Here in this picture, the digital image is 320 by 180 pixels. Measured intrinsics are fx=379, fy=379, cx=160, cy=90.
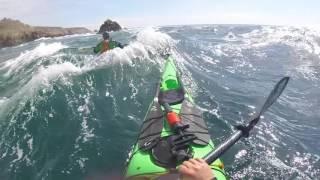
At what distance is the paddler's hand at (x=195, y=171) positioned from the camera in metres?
2.70

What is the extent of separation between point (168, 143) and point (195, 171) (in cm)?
323

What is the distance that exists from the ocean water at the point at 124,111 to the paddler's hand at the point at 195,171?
4.59m

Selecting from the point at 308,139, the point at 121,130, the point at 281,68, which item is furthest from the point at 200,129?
the point at 281,68

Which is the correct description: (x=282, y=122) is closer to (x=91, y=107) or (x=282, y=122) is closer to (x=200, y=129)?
(x=200, y=129)

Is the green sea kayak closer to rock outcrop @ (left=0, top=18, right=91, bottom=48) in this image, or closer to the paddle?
the paddle

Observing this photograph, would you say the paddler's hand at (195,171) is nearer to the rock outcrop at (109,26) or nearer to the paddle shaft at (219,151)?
the paddle shaft at (219,151)

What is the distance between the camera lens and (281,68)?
58.1 ft

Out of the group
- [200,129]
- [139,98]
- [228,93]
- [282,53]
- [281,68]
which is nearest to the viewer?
[200,129]

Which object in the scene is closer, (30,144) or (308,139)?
(30,144)

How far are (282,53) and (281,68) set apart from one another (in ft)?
14.9

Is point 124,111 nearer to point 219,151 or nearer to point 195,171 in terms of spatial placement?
point 219,151

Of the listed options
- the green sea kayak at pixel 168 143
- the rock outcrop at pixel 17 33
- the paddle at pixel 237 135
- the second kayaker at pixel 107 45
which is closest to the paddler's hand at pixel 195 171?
the paddle at pixel 237 135

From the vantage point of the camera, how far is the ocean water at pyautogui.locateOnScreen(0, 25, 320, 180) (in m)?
7.70

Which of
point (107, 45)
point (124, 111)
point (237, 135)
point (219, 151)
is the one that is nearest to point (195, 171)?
point (219, 151)
